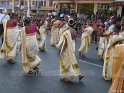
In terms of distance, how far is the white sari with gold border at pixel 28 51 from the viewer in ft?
34.0

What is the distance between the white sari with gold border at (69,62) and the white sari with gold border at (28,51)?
99cm

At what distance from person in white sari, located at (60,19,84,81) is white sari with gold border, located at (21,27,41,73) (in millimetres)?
977

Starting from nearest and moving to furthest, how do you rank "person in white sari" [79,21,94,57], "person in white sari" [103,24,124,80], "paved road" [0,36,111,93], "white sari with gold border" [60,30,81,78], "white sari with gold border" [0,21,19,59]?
"paved road" [0,36,111,93] → "white sari with gold border" [60,30,81,78] → "person in white sari" [103,24,124,80] → "white sari with gold border" [0,21,19,59] → "person in white sari" [79,21,94,57]

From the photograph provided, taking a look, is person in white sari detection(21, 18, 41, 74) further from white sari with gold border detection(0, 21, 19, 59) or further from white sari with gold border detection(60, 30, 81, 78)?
white sari with gold border detection(0, 21, 19, 59)

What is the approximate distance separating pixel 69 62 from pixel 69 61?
0.03m

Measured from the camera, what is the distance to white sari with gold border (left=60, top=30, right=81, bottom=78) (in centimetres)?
970

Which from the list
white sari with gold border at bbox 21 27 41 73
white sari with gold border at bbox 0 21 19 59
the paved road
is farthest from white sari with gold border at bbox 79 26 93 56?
white sari with gold border at bbox 21 27 41 73

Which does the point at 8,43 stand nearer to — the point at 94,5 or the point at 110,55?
the point at 110,55

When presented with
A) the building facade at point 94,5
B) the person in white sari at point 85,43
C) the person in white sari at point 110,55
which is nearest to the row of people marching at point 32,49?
the person in white sari at point 110,55

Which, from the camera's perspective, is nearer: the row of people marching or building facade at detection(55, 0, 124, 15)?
the row of people marching

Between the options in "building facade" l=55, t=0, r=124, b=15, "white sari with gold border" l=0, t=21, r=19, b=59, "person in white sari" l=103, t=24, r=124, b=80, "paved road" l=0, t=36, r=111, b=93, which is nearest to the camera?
"paved road" l=0, t=36, r=111, b=93

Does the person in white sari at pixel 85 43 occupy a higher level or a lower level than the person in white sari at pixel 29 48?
lower

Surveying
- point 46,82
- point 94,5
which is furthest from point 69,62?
point 94,5

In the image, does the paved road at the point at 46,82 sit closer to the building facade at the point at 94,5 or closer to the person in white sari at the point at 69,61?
the person in white sari at the point at 69,61
